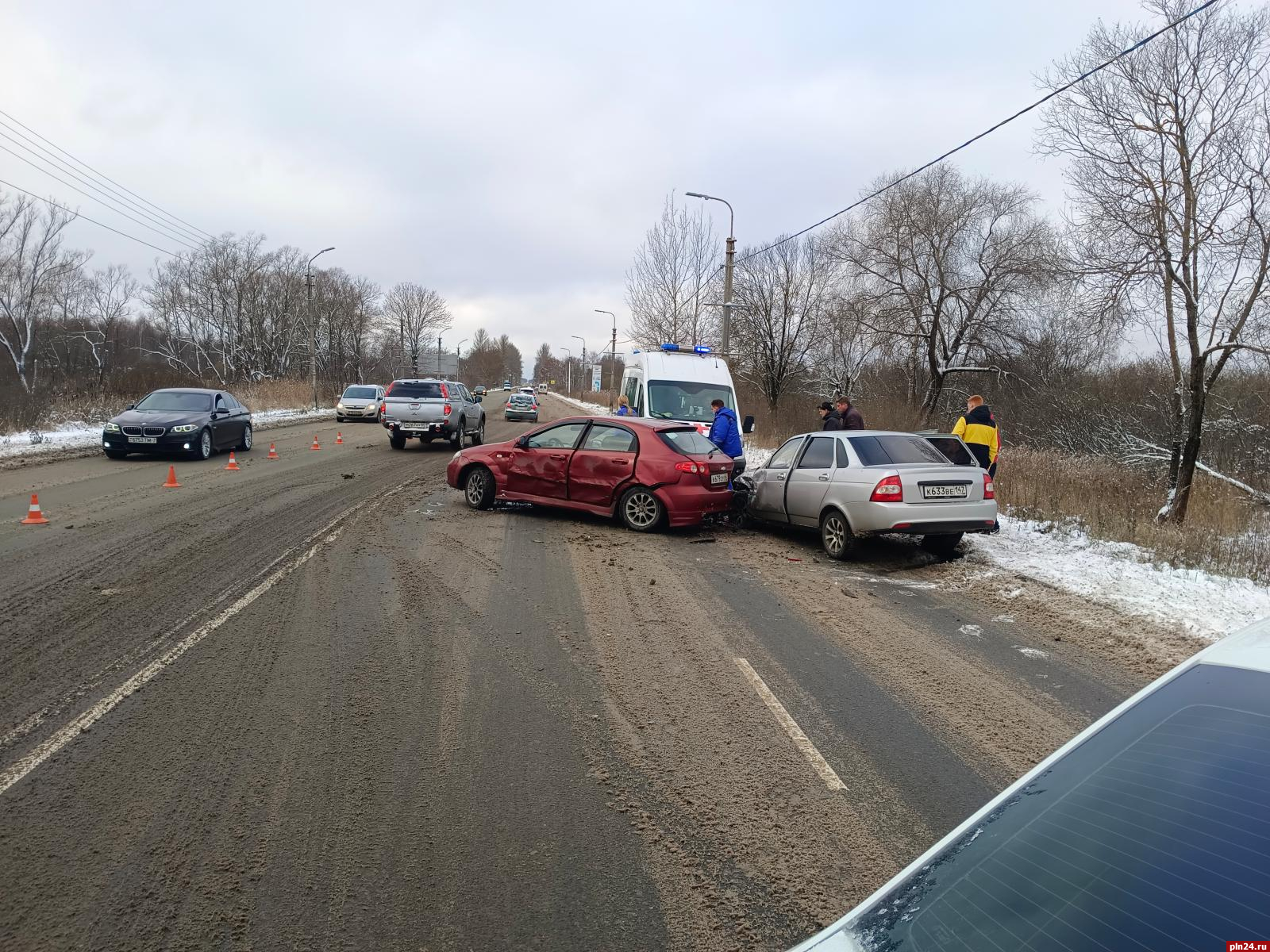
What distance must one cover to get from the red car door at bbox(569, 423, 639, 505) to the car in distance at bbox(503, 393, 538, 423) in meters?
31.7

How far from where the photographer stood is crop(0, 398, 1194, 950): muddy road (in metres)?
2.76

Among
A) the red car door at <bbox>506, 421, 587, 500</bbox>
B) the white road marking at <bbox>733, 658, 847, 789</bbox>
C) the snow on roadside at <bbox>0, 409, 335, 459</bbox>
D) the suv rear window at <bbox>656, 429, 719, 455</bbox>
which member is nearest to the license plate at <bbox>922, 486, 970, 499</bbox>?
the suv rear window at <bbox>656, 429, 719, 455</bbox>

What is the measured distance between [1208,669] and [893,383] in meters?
35.1

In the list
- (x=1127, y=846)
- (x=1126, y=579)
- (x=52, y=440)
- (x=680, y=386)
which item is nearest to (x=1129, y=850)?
(x=1127, y=846)

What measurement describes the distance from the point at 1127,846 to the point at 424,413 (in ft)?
68.1

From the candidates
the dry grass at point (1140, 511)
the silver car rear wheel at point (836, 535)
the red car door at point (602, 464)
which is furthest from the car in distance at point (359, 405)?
the silver car rear wheel at point (836, 535)

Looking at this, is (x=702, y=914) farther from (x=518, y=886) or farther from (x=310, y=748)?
(x=310, y=748)

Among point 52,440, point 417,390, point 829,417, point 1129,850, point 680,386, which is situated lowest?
point 52,440

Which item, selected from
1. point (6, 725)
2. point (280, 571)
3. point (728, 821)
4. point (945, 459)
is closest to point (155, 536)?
point (280, 571)

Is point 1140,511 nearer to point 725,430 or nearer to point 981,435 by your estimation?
point 981,435

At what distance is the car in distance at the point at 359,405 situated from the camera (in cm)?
3609

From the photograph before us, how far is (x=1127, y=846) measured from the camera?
4.84 feet

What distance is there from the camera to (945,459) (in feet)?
30.9

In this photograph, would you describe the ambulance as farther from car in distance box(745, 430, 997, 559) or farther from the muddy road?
the muddy road
